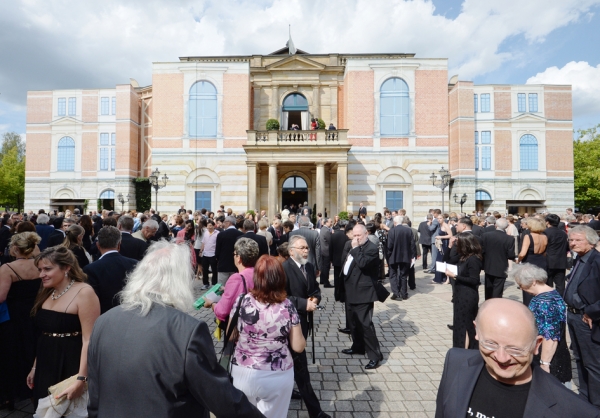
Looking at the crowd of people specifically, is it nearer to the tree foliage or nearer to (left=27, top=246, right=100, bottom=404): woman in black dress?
(left=27, top=246, right=100, bottom=404): woman in black dress

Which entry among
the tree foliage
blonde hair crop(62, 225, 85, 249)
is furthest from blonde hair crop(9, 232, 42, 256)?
the tree foliage

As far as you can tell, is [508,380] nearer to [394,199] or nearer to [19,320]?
[19,320]

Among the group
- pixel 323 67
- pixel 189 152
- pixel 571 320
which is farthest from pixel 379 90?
pixel 571 320

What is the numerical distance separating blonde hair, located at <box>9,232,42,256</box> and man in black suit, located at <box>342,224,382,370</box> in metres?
4.07

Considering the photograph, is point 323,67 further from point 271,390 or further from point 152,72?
point 271,390

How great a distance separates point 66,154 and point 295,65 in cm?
2089

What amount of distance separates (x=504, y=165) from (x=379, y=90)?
41.1ft

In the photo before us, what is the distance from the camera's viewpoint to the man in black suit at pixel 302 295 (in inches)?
140

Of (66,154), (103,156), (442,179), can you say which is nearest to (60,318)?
(442,179)

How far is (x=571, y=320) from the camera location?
13.5ft

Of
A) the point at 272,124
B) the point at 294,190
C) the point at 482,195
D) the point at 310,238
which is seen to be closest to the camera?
the point at 310,238

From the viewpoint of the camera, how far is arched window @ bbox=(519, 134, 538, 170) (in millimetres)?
28000

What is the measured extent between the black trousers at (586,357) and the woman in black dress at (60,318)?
5138mm

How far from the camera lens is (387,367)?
5.11 m
